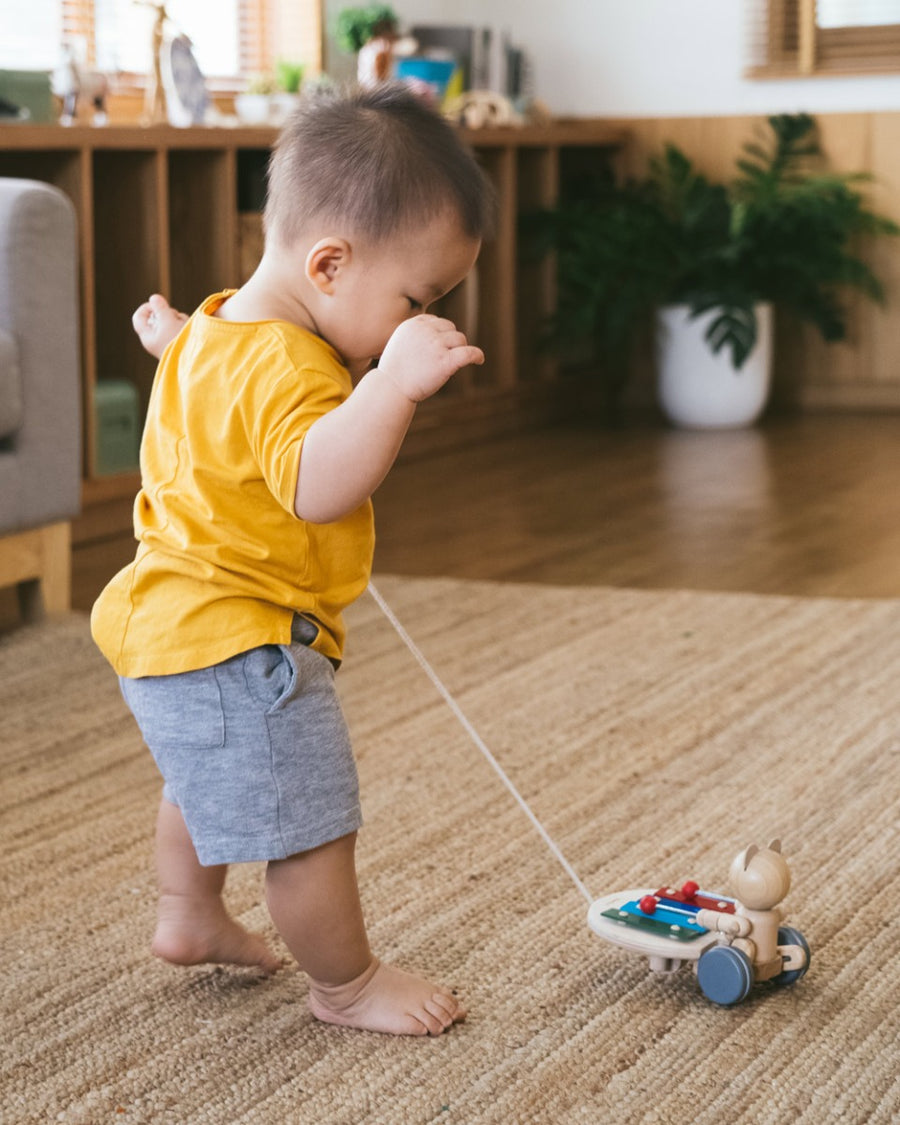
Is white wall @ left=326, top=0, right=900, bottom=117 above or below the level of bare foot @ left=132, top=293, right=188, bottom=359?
above

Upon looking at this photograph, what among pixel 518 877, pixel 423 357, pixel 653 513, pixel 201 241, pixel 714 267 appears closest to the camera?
pixel 423 357

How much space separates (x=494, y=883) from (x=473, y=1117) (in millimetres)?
387

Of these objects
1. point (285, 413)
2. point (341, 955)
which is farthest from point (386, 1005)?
point (285, 413)

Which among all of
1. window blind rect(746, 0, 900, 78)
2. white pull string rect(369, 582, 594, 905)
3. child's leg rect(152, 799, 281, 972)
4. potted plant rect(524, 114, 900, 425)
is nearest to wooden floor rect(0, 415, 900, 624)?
potted plant rect(524, 114, 900, 425)

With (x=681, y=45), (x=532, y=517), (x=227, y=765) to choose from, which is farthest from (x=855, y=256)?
(x=227, y=765)

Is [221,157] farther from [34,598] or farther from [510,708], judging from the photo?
[510,708]

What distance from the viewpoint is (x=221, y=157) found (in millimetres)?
3260

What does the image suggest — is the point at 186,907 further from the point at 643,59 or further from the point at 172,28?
the point at 643,59

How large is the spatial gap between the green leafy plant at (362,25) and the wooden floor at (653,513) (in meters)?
1.07

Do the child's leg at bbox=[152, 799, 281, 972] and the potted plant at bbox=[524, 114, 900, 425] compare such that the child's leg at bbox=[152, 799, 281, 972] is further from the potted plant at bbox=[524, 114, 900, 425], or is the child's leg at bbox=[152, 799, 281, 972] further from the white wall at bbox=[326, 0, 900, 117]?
the white wall at bbox=[326, 0, 900, 117]

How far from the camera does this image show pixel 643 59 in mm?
4574

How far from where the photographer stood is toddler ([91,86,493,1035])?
102 centimetres

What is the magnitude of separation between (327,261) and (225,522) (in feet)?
0.60

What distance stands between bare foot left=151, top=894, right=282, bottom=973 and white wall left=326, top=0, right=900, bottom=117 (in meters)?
3.60
